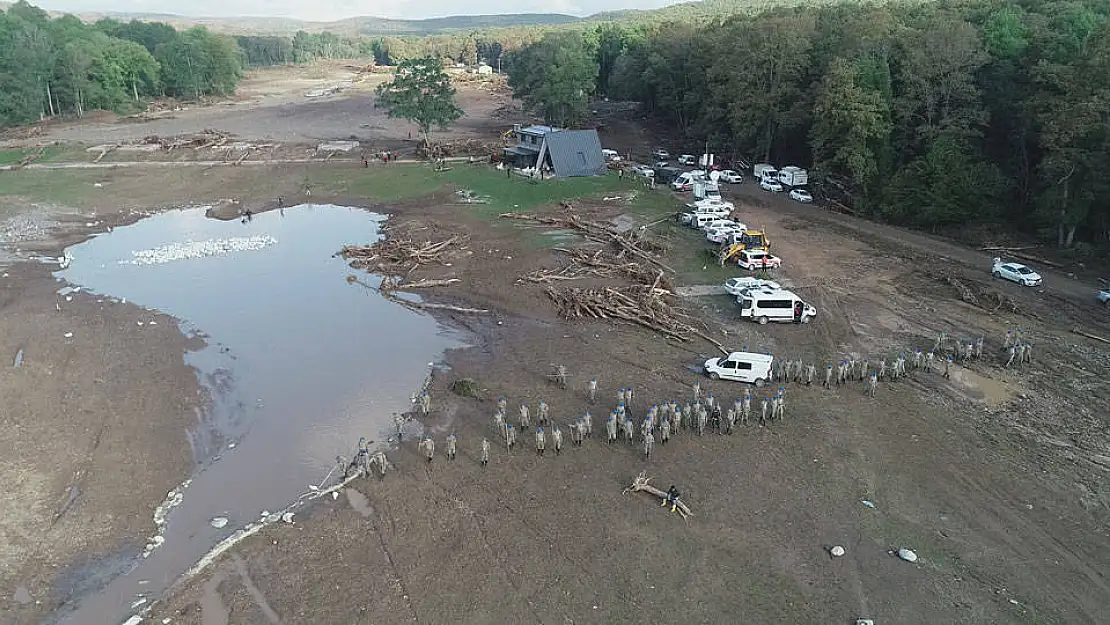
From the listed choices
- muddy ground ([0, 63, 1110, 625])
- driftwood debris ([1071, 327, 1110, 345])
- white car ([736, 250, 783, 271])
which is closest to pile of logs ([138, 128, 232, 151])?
muddy ground ([0, 63, 1110, 625])

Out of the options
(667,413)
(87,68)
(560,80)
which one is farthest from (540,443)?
(87,68)

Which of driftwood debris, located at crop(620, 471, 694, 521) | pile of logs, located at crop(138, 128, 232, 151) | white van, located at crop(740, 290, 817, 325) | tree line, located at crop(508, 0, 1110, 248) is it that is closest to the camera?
driftwood debris, located at crop(620, 471, 694, 521)

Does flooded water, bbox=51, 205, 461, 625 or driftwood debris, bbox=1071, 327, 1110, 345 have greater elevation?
driftwood debris, bbox=1071, 327, 1110, 345

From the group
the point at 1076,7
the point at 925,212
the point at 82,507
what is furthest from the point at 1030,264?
the point at 82,507

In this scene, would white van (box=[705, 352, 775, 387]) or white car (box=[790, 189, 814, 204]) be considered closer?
white van (box=[705, 352, 775, 387])

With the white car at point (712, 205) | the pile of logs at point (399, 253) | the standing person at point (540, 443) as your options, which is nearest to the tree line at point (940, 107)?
the white car at point (712, 205)

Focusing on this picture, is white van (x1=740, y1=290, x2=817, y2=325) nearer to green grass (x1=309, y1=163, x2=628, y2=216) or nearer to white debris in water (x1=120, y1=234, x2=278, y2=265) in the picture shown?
green grass (x1=309, y1=163, x2=628, y2=216)

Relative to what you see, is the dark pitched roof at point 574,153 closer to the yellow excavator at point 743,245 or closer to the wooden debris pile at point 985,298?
the yellow excavator at point 743,245
